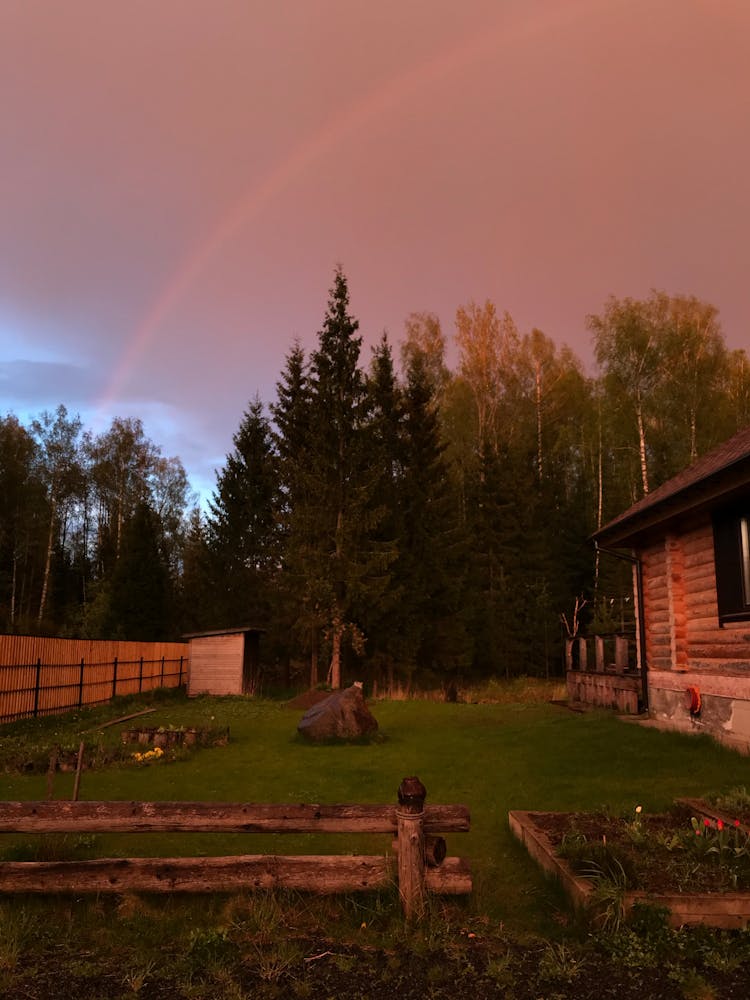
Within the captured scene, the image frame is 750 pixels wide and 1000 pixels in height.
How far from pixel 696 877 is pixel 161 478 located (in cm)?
5484

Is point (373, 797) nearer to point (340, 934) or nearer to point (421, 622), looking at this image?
point (340, 934)

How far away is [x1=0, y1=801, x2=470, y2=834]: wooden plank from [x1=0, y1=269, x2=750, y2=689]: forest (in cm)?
2289

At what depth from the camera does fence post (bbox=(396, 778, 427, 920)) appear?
486 cm

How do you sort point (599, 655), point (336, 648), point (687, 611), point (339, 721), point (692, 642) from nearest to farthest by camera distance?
1. point (692, 642)
2. point (687, 611)
3. point (339, 721)
4. point (599, 655)
5. point (336, 648)

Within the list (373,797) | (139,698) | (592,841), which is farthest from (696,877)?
(139,698)

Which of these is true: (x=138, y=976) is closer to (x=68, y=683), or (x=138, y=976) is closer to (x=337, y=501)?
(x=68, y=683)

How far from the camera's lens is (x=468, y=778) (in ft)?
33.9

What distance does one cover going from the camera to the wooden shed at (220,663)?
2744 cm

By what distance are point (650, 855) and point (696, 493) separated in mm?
7345

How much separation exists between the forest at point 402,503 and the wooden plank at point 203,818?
75.1ft

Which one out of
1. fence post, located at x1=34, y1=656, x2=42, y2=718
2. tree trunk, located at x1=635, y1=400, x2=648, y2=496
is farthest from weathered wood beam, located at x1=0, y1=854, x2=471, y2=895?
tree trunk, located at x1=635, y1=400, x2=648, y2=496

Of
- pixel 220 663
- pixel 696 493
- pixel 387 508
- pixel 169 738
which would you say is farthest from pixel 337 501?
pixel 696 493

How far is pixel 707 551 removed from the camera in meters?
12.6

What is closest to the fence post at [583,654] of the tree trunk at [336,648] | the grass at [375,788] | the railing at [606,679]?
the railing at [606,679]
